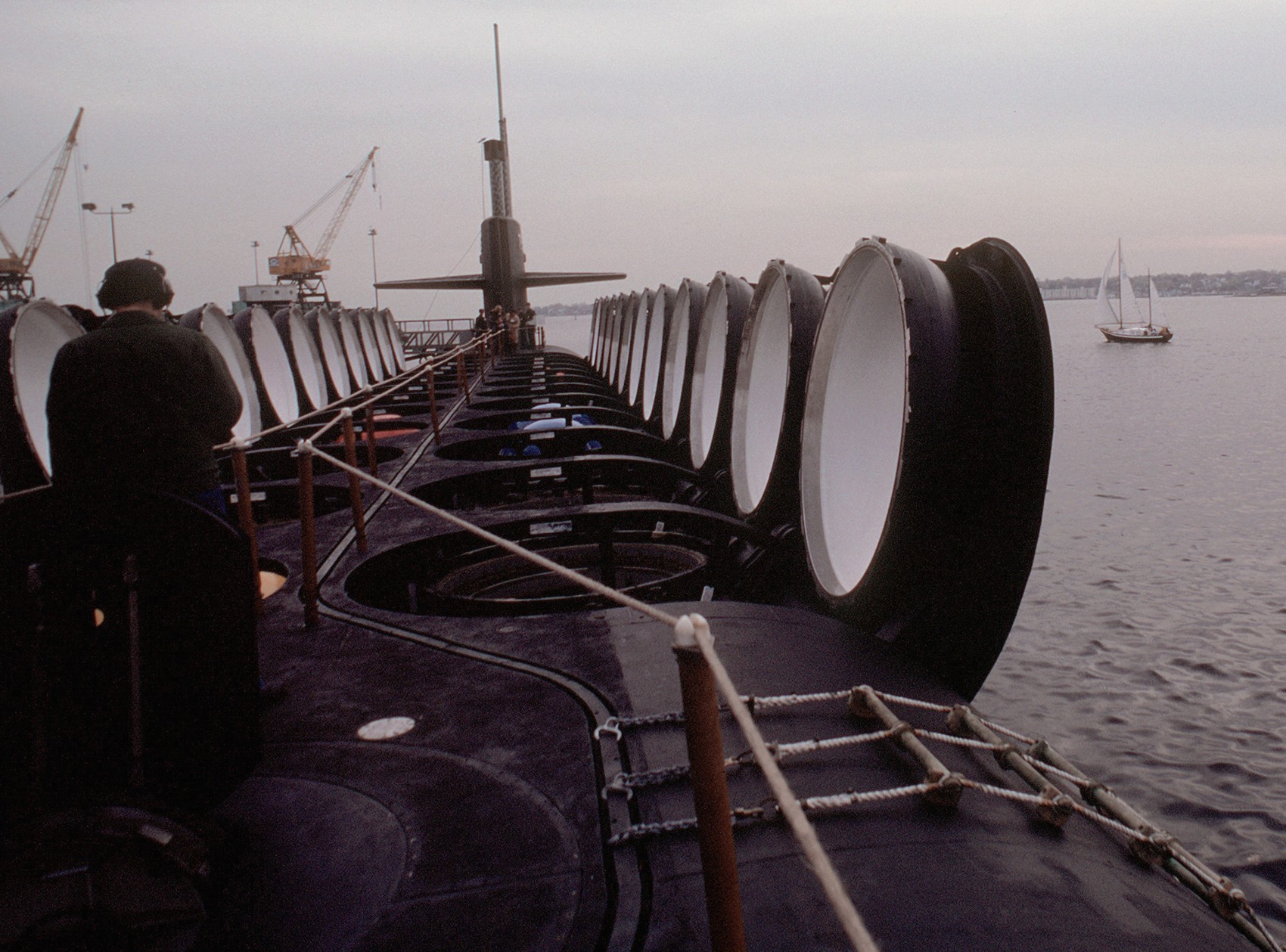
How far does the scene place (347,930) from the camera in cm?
246

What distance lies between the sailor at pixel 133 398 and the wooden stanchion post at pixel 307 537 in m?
0.57

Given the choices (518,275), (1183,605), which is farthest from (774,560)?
(518,275)

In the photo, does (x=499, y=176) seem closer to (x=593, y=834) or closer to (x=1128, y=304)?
(x=593, y=834)

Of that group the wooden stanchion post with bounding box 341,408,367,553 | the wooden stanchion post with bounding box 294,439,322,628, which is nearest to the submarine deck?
the wooden stanchion post with bounding box 294,439,322,628

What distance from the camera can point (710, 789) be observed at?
1455mm

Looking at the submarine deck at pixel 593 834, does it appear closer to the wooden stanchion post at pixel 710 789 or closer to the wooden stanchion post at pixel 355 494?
the wooden stanchion post at pixel 710 789

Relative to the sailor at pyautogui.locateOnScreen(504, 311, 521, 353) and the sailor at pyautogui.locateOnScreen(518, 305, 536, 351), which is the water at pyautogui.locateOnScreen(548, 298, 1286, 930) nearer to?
the sailor at pyautogui.locateOnScreen(504, 311, 521, 353)

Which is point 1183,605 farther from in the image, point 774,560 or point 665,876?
point 665,876

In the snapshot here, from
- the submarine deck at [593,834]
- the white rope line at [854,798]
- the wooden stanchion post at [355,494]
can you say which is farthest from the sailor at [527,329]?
the white rope line at [854,798]

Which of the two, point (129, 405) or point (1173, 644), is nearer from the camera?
point (129, 405)

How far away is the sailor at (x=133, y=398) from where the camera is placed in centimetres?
363

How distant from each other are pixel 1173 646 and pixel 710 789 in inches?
621

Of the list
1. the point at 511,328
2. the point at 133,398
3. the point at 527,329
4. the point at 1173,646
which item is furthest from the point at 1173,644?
the point at 527,329

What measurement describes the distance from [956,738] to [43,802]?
115 inches
